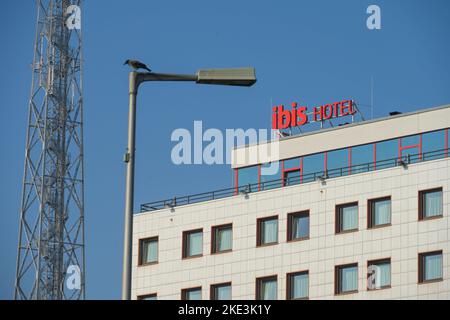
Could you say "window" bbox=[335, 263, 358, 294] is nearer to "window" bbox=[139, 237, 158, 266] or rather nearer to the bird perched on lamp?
"window" bbox=[139, 237, 158, 266]

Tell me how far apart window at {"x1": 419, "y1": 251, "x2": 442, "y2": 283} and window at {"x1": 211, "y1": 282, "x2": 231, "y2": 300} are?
11.0 m

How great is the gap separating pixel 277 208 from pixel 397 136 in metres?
10.8

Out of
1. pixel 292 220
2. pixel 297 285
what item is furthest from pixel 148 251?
pixel 297 285

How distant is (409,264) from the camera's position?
7169cm

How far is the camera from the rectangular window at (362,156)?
84125 mm

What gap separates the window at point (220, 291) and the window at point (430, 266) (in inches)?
432

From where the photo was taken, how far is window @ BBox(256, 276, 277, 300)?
250ft

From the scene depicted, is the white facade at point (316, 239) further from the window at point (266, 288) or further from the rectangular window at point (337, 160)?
the rectangular window at point (337, 160)

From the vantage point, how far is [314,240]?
245ft

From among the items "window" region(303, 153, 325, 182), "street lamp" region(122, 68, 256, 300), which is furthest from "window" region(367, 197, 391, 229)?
"street lamp" region(122, 68, 256, 300)

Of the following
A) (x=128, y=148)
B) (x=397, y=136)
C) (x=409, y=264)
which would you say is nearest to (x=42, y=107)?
(x=397, y=136)

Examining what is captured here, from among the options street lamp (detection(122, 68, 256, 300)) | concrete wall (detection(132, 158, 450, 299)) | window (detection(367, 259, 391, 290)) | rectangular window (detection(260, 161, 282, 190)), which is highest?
rectangular window (detection(260, 161, 282, 190))

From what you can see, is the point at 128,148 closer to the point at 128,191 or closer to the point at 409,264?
the point at 128,191

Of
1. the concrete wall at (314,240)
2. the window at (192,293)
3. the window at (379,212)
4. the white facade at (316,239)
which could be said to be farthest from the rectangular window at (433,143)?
the window at (192,293)
